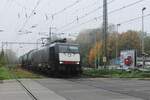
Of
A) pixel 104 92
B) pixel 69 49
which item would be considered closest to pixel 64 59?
pixel 69 49

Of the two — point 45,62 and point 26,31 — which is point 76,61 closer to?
point 45,62

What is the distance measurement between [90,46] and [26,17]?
7242 cm

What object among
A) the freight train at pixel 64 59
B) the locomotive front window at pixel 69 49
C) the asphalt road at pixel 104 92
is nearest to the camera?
the asphalt road at pixel 104 92

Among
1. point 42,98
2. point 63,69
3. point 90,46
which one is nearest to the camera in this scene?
point 42,98

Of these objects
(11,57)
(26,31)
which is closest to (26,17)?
(26,31)

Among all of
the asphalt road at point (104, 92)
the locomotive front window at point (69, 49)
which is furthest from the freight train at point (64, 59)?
the asphalt road at point (104, 92)

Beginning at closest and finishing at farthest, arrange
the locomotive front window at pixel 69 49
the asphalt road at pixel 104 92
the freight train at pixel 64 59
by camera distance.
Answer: the asphalt road at pixel 104 92 < the freight train at pixel 64 59 < the locomotive front window at pixel 69 49

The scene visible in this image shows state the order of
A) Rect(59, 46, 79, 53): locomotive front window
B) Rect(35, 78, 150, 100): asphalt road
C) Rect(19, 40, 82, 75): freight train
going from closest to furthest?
1. Rect(35, 78, 150, 100): asphalt road
2. Rect(19, 40, 82, 75): freight train
3. Rect(59, 46, 79, 53): locomotive front window

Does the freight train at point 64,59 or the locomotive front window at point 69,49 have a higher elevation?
the locomotive front window at point 69,49

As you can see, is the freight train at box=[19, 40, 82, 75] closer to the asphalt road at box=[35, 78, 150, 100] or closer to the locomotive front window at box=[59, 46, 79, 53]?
the locomotive front window at box=[59, 46, 79, 53]

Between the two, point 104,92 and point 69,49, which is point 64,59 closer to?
point 69,49

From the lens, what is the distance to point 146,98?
1664 cm

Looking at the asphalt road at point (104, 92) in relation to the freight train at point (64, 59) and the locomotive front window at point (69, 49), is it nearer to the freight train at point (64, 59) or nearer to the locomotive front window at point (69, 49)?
the freight train at point (64, 59)

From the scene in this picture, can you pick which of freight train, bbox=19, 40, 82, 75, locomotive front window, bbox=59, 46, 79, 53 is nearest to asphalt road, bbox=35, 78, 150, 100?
freight train, bbox=19, 40, 82, 75
